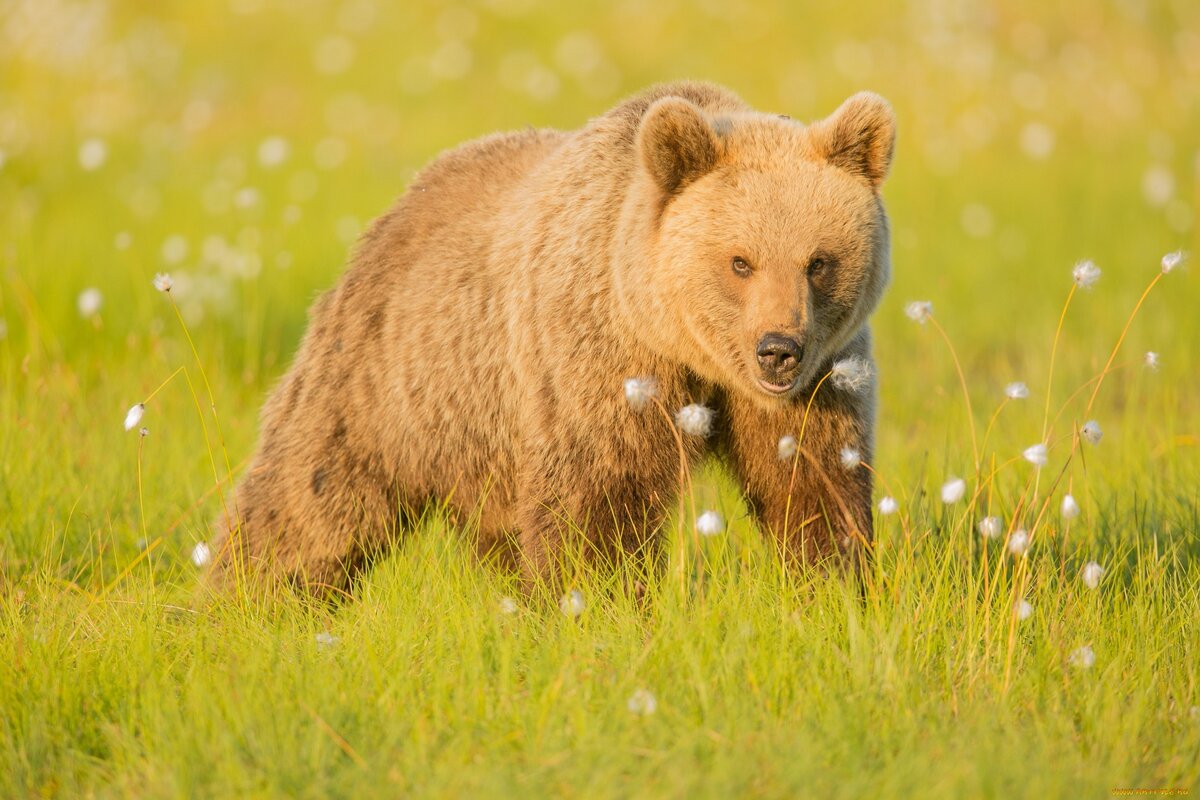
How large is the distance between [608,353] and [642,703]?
4.44ft

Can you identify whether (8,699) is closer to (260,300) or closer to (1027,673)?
(1027,673)

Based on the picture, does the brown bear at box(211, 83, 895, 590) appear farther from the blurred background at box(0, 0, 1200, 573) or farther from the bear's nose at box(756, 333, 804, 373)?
the blurred background at box(0, 0, 1200, 573)

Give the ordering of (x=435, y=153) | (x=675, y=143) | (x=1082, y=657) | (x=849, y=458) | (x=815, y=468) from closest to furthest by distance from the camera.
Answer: (x=1082, y=657), (x=849, y=458), (x=675, y=143), (x=815, y=468), (x=435, y=153)

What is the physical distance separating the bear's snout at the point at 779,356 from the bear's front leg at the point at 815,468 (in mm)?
312

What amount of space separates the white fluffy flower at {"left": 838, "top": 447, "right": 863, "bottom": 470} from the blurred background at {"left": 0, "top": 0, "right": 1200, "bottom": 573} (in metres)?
1.32

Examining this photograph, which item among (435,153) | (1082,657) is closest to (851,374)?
(1082,657)

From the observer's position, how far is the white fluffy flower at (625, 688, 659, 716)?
3067 millimetres

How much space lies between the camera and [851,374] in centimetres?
404

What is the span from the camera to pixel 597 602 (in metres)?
3.89

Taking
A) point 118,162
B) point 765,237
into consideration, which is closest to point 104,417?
point 765,237

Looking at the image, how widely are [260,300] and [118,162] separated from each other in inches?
181

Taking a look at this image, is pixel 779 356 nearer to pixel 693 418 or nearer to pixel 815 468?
pixel 693 418

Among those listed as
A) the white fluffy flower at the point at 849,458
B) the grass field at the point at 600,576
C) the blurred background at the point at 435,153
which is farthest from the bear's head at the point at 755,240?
the blurred background at the point at 435,153

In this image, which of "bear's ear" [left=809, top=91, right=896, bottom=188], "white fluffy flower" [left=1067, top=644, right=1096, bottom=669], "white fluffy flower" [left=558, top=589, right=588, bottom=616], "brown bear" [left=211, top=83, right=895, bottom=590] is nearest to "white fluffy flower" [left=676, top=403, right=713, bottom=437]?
"brown bear" [left=211, top=83, right=895, bottom=590]
